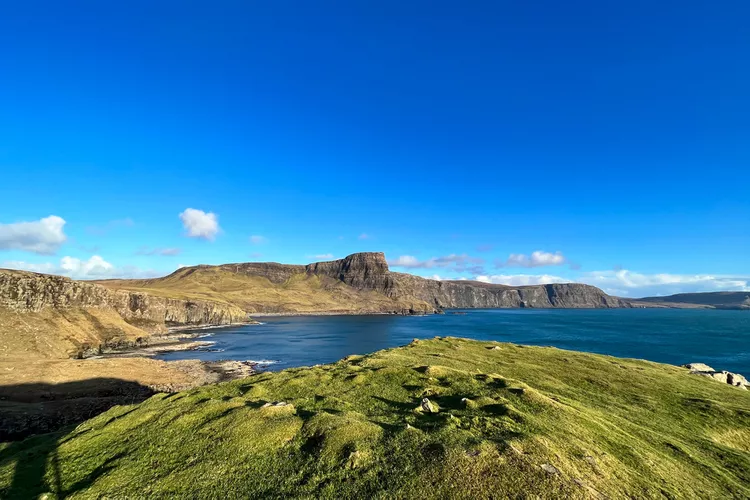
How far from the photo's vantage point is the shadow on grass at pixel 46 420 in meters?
15.1

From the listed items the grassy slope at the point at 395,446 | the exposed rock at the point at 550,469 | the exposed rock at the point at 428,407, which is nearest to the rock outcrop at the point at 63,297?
the grassy slope at the point at 395,446

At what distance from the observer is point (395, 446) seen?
607 inches

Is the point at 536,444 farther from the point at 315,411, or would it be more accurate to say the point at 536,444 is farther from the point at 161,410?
the point at 161,410

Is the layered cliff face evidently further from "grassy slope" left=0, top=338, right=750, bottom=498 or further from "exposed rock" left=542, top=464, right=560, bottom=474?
"exposed rock" left=542, top=464, right=560, bottom=474

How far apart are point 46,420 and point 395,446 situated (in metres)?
51.5

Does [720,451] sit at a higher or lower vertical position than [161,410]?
lower

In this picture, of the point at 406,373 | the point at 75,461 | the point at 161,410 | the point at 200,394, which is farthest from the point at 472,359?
the point at 75,461

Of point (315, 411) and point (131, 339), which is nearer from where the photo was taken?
point (315, 411)

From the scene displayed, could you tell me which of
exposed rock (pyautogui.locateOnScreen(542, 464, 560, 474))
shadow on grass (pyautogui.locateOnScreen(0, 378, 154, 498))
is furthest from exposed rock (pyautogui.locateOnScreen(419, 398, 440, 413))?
shadow on grass (pyautogui.locateOnScreen(0, 378, 154, 498))

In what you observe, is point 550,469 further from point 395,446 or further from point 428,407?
point 428,407

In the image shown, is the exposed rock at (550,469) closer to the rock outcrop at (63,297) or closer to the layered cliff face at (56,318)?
the layered cliff face at (56,318)

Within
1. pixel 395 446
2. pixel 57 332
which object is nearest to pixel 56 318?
pixel 57 332

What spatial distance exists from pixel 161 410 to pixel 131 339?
400 feet

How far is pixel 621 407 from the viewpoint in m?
26.1
